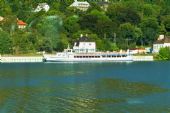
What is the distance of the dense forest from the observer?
9619cm

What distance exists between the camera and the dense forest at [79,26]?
9619 cm

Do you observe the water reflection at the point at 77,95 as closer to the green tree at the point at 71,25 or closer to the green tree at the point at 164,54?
the green tree at the point at 164,54

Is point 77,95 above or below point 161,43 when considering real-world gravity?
below

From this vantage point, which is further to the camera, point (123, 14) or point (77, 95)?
point (123, 14)

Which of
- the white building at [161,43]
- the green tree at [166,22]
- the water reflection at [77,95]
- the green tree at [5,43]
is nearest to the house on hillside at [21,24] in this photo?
the green tree at [5,43]

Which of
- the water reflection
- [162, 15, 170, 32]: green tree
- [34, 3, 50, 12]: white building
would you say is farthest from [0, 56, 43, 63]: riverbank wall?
the water reflection

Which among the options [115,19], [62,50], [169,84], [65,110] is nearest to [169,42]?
[115,19]

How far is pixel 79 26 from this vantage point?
348 ft

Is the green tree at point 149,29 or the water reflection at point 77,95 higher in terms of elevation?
the green tree at point 149,29

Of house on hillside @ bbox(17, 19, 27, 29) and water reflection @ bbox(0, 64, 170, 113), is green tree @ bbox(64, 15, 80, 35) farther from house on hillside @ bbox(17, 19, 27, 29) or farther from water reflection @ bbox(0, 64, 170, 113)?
water reflection @ bbox(0, 64, 170, 113)

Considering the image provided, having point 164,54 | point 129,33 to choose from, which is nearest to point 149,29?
point 129,33

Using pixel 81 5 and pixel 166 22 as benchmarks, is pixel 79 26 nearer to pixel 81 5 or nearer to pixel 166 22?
pixel 166 22

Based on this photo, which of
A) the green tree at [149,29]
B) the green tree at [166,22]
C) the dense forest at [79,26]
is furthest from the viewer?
the green tree at [166,22]

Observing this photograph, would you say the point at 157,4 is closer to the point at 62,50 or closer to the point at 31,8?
the point at 31,8
